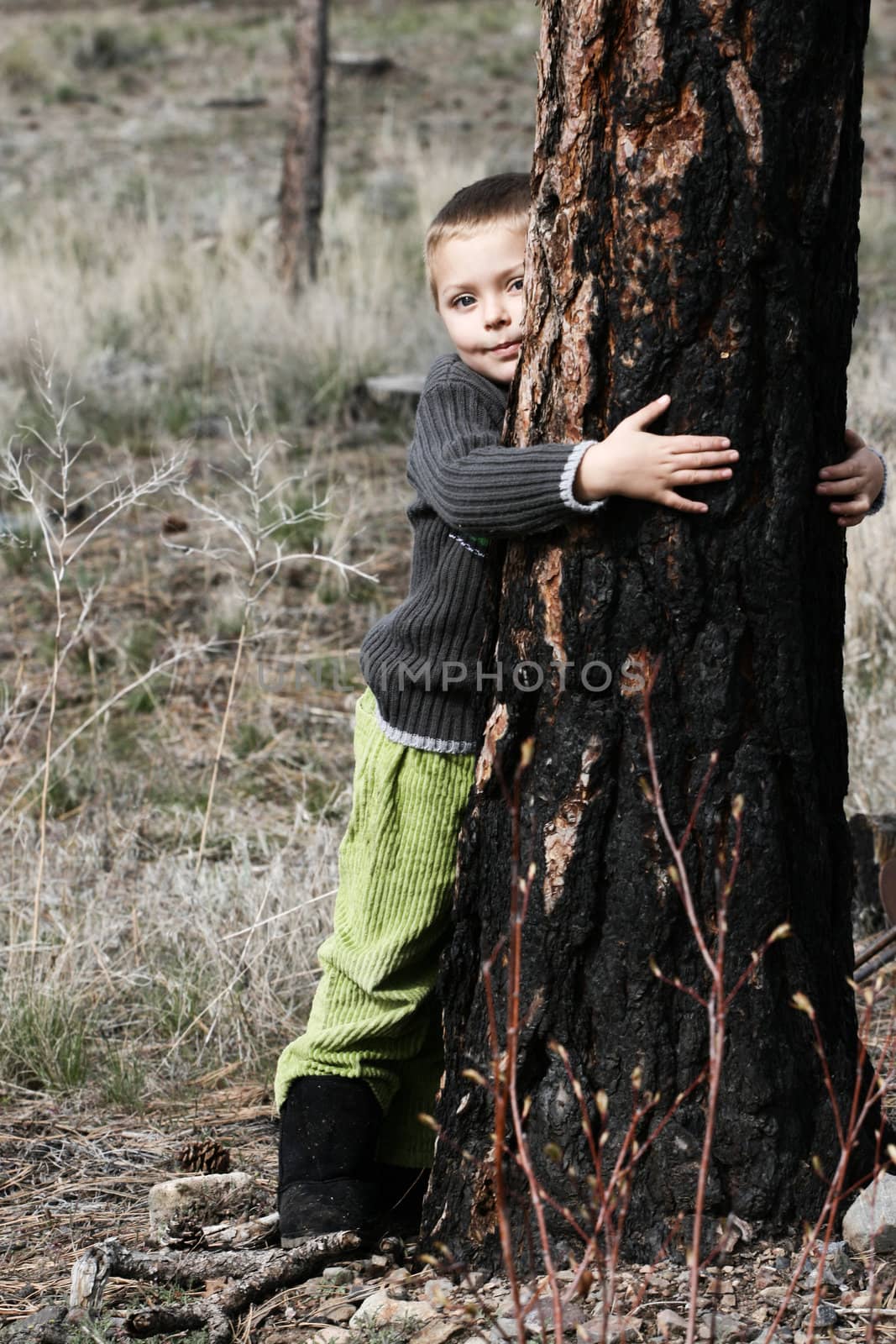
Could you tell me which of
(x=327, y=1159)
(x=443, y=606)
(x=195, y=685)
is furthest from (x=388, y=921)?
(x=195, y=685)

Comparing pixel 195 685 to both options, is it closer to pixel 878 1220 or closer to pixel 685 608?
pixel 685 608

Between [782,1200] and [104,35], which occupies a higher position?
[104,35]

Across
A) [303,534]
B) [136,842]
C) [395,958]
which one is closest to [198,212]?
[303,534]

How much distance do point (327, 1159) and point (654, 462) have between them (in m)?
1.23

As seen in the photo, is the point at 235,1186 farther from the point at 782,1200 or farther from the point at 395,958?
the point at 782,1200

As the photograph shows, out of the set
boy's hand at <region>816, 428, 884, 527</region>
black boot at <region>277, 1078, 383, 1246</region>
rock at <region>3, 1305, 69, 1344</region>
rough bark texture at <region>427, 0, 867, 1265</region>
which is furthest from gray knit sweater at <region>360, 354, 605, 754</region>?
rock at <region>3, 1305, 69, 1344</region>

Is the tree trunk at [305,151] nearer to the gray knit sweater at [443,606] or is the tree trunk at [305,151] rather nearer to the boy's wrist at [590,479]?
the gray knit sweater at [443,606]

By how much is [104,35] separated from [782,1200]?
27.0 meters

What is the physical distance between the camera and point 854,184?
181 centimetres

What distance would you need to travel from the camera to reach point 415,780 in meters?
2.25

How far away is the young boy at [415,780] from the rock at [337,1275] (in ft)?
0.27

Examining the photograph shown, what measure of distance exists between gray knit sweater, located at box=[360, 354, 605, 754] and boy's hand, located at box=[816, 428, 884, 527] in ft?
1.51

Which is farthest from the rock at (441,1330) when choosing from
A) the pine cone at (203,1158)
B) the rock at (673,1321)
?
the pine cone at (203,1158)

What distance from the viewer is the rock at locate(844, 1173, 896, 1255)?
6.14ft
